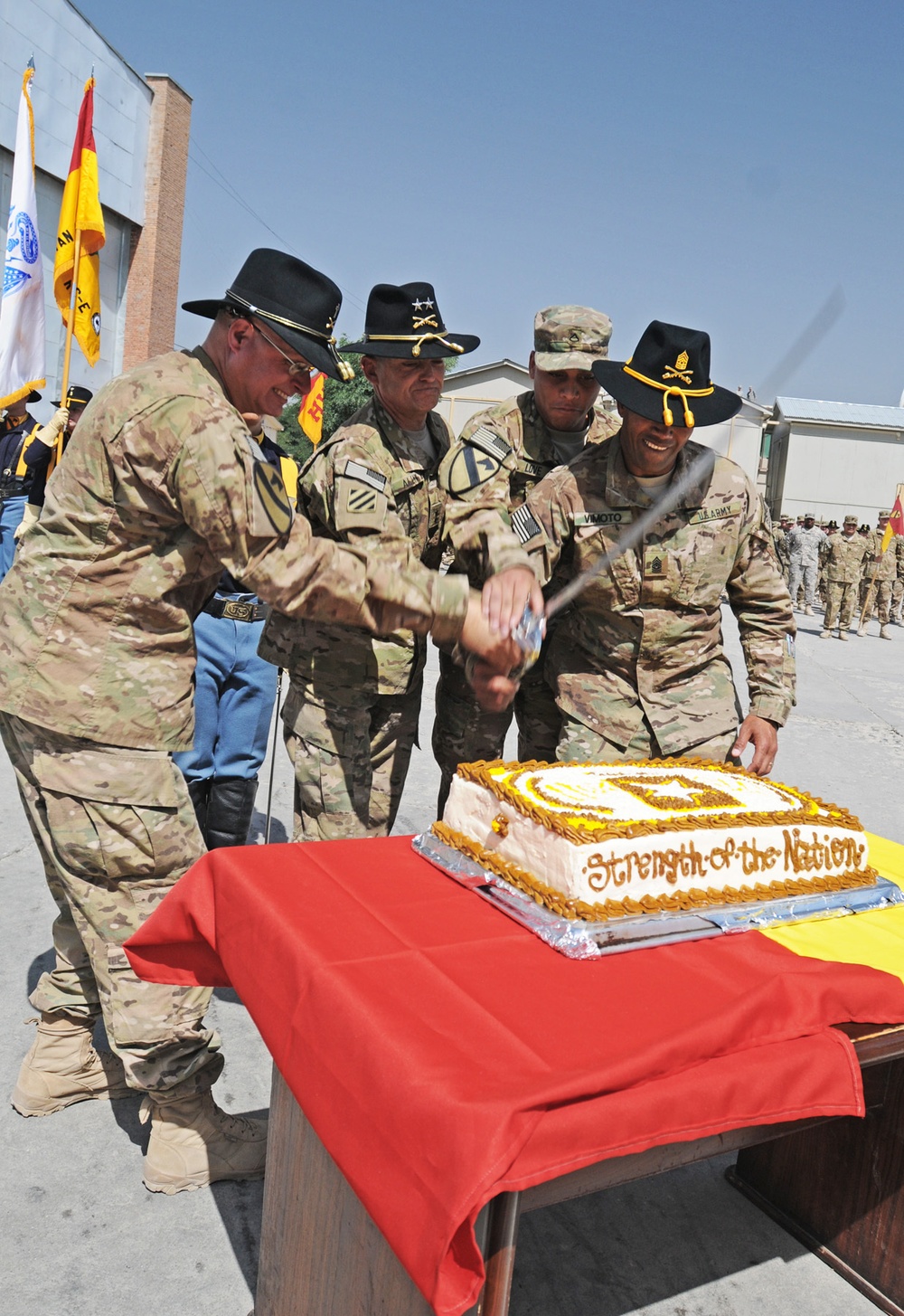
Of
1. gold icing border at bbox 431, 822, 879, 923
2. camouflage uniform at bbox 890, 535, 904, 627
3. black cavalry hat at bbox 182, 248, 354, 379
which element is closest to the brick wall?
camouflage uniform at bbox 890, 535, 904, 627

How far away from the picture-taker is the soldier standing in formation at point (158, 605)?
2244 millimetres

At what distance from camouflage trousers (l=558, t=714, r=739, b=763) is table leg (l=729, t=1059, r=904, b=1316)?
1.06 m

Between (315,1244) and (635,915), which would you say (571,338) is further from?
(315,1244)

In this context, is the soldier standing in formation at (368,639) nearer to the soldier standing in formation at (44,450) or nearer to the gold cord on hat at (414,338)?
the gold cord on hat at (414,338)

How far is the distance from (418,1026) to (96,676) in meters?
1.24

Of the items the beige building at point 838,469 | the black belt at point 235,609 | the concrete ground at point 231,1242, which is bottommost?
the concrete ground at point 231,1242

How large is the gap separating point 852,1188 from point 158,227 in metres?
22.5

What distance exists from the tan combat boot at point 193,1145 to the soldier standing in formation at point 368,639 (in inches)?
36.3

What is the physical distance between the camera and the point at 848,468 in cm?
3641

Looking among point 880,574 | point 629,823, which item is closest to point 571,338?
point 629,823

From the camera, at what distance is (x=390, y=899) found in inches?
78.2

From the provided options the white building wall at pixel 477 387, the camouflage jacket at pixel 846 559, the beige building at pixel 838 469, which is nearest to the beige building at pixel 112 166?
the white building wall at pixel 477 387

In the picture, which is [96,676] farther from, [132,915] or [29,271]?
[29,271]

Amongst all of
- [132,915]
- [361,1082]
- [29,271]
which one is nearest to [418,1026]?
[361,1082]
